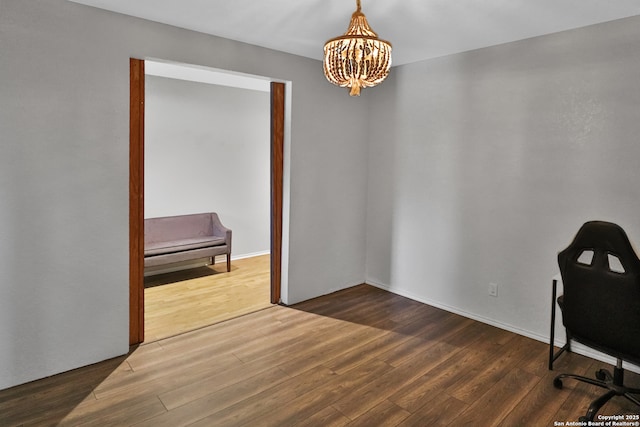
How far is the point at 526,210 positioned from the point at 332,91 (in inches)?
86.7

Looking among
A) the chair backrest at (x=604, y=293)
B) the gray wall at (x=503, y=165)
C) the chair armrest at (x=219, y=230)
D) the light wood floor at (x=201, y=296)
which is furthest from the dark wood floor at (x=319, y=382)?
the chair armrest at (x=219, y=230)

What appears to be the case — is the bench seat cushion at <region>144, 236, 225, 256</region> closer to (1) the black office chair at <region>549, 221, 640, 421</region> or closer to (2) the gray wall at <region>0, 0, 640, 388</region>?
(2) the gray wall at <region>0, 0, 640, 388</region>

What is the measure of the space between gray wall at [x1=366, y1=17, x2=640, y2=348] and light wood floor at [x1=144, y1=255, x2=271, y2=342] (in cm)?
155

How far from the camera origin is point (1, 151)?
2332mm

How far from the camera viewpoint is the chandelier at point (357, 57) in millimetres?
1886

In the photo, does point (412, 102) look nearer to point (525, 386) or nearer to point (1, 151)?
point (525, 386)

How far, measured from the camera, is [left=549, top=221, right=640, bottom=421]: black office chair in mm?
2039

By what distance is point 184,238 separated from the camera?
5.16 m

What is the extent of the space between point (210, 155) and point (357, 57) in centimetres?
394

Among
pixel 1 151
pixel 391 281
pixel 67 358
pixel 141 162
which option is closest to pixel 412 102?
pixel 391 281

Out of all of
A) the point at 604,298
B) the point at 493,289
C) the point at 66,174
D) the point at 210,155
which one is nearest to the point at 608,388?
the point at 604,298

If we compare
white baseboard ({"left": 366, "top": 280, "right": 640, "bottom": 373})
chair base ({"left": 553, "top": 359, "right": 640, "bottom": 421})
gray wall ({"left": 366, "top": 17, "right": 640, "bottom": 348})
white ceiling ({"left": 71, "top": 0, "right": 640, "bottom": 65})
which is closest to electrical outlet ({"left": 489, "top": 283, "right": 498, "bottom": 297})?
gray wall ({"left": 366, "top": 17, "right": 640, "bottom": 348})

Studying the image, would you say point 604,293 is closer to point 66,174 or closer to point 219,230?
point 66,174

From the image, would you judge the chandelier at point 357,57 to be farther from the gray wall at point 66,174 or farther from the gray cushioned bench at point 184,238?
the gray cushioned bench at point 184,238
